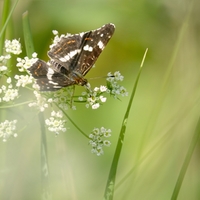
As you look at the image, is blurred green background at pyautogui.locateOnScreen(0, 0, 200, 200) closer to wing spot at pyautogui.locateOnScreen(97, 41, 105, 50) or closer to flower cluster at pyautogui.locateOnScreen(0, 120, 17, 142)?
flower cluster at pyautogui.locateOnScreen(0, 120, 17, 142)

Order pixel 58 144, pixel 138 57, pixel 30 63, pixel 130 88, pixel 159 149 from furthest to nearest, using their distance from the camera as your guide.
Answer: pixel 138 57, pixel 130 88, pixel 58 144, pixel 159 149, pixel 30 63

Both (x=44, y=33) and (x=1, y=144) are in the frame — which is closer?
(x=1, y=144)

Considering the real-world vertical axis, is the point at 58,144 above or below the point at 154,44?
below

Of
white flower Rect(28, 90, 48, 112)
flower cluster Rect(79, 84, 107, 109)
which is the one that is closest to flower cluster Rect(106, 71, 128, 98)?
flower cluster Rect(79, 84, 107, 109)

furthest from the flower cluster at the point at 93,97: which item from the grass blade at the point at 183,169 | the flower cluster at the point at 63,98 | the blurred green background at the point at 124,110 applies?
the grass blade at the point at 183,169

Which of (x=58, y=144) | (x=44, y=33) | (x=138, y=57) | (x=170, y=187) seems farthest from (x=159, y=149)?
(x=44, y=33)

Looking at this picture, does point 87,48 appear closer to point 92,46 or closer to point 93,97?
point 92,46

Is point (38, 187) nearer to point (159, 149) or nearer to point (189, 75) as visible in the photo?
point (159, 149)
